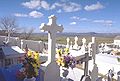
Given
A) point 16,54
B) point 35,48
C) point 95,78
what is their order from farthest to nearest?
point 35,48, point 16,54, point 95,78

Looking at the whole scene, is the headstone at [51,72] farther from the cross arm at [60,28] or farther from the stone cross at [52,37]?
the cross arm at [60,28]

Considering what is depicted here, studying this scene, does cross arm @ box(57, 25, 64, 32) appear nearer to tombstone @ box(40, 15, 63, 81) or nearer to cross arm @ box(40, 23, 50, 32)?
tombstone @ box(40, 15, 63, 81)

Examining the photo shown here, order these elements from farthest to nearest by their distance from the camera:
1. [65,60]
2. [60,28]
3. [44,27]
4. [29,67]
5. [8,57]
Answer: [8,57], [65,60], [60,28], [44,27], [29,67]

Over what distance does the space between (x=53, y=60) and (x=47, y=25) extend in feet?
3.03

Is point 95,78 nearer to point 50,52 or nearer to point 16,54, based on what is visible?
point 50,52

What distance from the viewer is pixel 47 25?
18.0 feet

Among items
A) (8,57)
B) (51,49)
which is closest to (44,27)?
(51,49)

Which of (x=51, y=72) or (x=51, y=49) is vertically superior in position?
(x=51, y=49)

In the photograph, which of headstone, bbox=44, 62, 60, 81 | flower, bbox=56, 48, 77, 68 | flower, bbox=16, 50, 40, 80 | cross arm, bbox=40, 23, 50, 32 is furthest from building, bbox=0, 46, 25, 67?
flower, bbox=16, 50, 40, 80

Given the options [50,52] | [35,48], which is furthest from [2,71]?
[35,48]

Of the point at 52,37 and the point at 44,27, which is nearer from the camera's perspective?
the point at 44,27

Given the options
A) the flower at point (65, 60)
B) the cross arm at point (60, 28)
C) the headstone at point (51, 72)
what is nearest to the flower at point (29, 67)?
the headstone at point (51, 72)

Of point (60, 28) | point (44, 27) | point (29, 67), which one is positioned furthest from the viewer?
point (60, 28)

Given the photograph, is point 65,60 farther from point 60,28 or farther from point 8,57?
point 8,57
